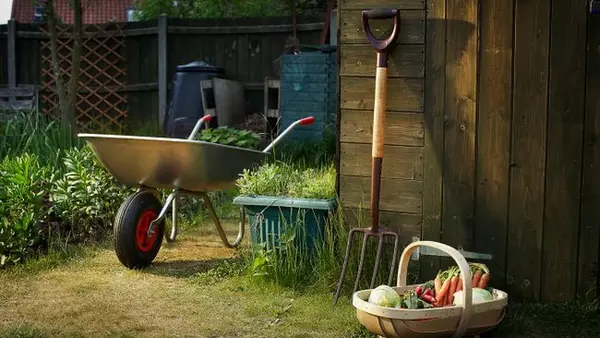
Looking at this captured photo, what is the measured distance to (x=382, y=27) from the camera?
4.25 metres

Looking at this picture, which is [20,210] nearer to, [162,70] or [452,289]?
[452,289]

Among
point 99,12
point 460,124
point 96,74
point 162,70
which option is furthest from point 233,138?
point 99,12

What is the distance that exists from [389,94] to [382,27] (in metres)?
0.33

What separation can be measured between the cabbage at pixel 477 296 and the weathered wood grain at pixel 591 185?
600mm

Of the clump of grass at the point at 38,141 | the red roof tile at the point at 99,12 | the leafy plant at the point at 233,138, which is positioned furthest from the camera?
the red roof tile at the point at 99,12

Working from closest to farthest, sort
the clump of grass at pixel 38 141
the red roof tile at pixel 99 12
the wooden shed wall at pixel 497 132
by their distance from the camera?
the wooden shed wall at pixel 497 132, the clump of grass at pixel 38 141, the red roof tile at pixel 99 12

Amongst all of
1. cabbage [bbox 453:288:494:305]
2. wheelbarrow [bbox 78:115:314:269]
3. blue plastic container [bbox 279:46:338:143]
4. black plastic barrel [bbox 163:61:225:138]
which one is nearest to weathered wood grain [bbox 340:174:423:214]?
cabbage [bbox 453:288:494:305]

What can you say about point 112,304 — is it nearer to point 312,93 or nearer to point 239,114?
point 312,93

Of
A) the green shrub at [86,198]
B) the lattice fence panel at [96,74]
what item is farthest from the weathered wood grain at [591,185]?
the lattice fence panel at [96,74]

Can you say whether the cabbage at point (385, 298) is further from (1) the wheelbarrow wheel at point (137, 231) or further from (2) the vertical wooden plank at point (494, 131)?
(1) the wheelbarrow wheel at point (137, 231)

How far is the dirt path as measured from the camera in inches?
151

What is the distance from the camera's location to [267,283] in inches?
176

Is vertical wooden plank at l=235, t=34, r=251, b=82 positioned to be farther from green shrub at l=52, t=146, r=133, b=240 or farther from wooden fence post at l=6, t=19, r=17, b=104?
Result: green shrub at l=52, t=146, r=133, b=240

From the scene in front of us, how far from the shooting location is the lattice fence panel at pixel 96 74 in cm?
1085
